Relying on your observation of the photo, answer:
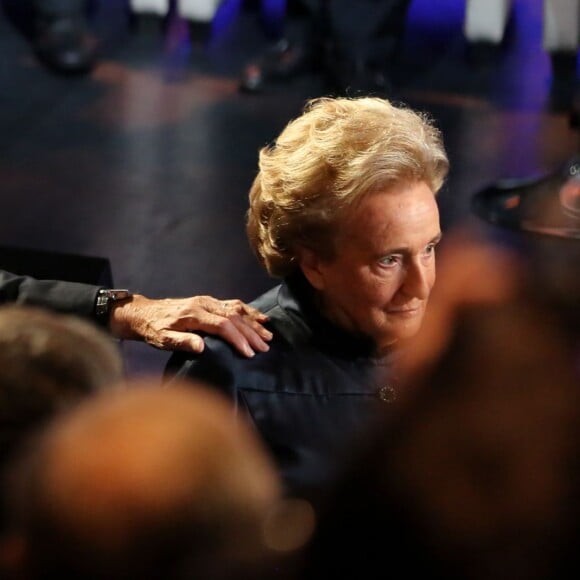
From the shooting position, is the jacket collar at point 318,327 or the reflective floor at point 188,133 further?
the reflective floor at point 188,133

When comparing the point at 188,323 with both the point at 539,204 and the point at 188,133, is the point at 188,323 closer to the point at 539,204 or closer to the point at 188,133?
the point at 539,204

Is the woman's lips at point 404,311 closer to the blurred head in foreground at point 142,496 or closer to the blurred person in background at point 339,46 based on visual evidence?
the blurred head in foreground at point 142,496

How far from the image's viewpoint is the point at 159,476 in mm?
639

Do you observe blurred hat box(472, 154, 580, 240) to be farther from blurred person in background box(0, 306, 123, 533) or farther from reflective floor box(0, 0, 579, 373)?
blurred person in background box(0, 306, 123, 533)

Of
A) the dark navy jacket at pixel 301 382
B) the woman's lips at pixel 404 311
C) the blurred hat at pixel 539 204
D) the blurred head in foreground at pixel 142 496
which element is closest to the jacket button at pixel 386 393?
the dark navy jacket at pixel 301 382

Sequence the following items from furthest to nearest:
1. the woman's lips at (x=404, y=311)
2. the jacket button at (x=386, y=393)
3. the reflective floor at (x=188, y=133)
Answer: the reflective floor at (x=188, y=133) → the woman's lips at (x=404, y=311) → the jacket button at (x=386, y=393)

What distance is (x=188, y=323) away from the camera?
166 centimetres

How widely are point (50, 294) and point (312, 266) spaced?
0.40 metres

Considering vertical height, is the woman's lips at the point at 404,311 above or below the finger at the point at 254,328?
above

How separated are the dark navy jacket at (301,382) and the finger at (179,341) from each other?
2cm

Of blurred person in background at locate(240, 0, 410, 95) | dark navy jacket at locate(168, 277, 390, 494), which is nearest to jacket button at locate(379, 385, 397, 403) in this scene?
dark navy jacket at locate(168, 277, 390, 494)

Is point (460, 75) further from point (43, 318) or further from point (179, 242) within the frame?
point (43, 318)

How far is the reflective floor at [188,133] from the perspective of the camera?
3461 mm

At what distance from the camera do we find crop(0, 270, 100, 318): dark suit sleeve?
1.73 meters
